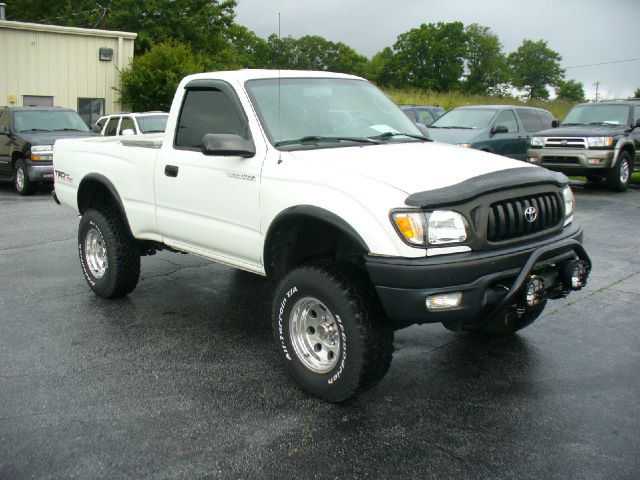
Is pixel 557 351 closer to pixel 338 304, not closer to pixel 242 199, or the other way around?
pixel 338 304

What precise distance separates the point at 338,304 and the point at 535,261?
115cm

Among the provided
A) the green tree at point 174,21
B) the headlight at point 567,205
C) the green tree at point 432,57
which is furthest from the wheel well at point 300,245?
the green tree at point 432,57

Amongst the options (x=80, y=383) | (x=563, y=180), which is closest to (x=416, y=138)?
(x=563, y=180)

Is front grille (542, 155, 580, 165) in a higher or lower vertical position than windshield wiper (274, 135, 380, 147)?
lower

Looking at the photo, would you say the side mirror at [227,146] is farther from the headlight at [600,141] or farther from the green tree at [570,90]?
the green tree at [570,90]

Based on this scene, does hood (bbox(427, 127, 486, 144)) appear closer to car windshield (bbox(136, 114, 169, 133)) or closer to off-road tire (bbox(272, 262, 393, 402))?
car windshield (bbox(136, 114, 169, 133))

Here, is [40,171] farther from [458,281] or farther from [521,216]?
[458,281]

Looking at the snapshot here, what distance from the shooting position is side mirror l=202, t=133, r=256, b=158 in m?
4.64

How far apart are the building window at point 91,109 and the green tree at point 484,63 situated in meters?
75.8

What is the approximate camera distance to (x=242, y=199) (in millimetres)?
4867

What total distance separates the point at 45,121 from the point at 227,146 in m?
12.8

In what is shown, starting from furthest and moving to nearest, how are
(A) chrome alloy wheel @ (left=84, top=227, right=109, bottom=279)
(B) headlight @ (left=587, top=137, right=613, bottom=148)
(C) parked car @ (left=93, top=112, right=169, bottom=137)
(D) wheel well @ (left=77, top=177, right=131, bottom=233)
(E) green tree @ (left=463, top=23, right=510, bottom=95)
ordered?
(E) green tree @ (left=463, top=23, right=510, bottom=95) → (C) parked car @ (left=93, top=112, right=169, bottom=137) → (B) headlight @ (left=587, top=137, right=613, bottom=148) → (A) chrome alloy wheel @ (left=84, top=227, right=109, bottom=279) → (D) wheel well @ (left=77, top=177, right=131, bottom=233)

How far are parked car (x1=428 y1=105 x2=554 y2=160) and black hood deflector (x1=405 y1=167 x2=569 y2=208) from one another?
10.3 metres

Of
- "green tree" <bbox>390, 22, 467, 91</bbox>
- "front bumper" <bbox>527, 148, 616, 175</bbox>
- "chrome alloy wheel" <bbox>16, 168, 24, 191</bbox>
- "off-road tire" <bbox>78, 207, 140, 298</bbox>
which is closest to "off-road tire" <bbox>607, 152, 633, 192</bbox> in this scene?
"front bumper" <bbox>527, 148, 616, 175</bbox>
